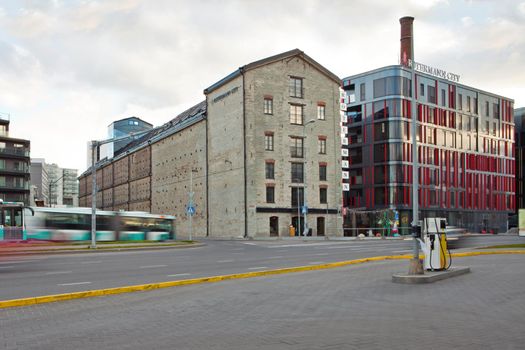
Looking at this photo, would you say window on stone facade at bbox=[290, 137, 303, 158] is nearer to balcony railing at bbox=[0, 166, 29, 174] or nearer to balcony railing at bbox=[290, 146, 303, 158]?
balcony railing at bbox=[290, 146, 303, 158]

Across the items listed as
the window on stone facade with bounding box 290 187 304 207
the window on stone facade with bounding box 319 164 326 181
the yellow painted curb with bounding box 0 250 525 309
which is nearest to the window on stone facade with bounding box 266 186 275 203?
the window on stone facade with bounding box 290 187 304 207

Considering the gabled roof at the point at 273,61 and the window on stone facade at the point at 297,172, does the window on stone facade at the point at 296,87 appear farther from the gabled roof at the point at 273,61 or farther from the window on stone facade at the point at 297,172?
the window on stone facade at the point at 297,172

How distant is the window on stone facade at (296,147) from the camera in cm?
5946

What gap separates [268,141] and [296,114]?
5076 mm

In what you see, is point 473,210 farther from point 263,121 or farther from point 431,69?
point 263,121

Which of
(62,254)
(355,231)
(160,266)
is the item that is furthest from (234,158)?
(160,266)

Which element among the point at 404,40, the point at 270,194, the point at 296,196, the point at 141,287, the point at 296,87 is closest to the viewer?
the point at 141,287

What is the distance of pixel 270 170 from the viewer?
57750 millimetres

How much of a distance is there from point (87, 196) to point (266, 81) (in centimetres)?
8145

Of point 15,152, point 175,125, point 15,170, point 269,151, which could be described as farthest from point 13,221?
point 15,152

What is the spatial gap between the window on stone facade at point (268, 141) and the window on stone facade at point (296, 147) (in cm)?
260

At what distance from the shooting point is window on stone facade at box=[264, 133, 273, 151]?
5771 cm

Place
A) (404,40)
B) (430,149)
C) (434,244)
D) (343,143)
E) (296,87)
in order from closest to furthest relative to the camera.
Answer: (434,244)
(296,87)
(343,143)
(430,149)
(404,40)

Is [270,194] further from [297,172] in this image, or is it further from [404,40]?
[404,40]
